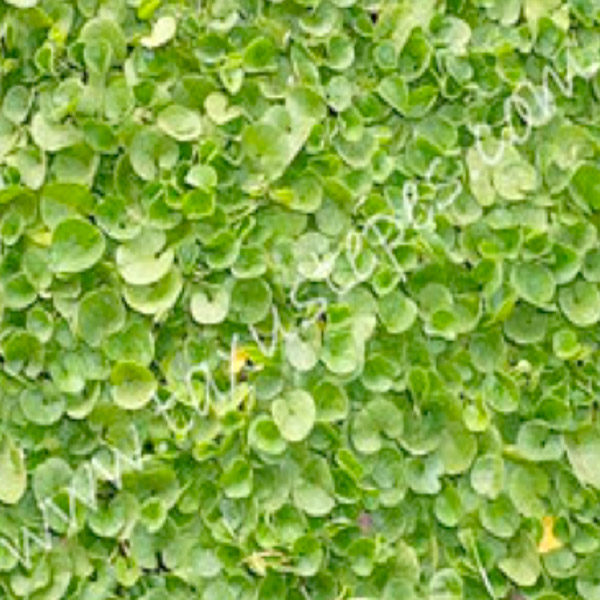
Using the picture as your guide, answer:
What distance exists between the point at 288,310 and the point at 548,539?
0.42 metres

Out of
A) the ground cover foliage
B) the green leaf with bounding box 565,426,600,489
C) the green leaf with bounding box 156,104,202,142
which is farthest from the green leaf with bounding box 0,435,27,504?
the green leaf with bounding box 565,426,600,489

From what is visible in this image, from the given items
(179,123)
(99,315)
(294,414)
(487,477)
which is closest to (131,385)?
(99,315)

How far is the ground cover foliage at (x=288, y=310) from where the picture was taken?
145 centimetres

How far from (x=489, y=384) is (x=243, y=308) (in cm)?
31

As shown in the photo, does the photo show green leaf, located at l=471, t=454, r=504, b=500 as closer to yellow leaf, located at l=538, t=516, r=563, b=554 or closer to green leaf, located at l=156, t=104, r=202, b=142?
yellow leaf, located at l=538, t=516, r=563, b=554

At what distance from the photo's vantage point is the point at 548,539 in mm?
1511

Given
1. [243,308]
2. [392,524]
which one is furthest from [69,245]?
[392,524]

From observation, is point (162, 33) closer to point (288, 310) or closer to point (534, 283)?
point (288, 310)

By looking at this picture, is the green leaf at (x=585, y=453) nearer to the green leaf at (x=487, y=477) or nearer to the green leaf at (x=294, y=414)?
the green leaf at (x=487, y=477)

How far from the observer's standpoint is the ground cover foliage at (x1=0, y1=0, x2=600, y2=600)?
145cm

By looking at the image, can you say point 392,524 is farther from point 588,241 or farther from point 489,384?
point 588,241

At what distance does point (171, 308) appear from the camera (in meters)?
1.45

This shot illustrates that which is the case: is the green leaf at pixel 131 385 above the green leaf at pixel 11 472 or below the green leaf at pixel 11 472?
above

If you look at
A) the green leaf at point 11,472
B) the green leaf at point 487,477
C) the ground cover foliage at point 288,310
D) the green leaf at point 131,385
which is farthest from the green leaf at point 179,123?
the green leaf at point 487,477
